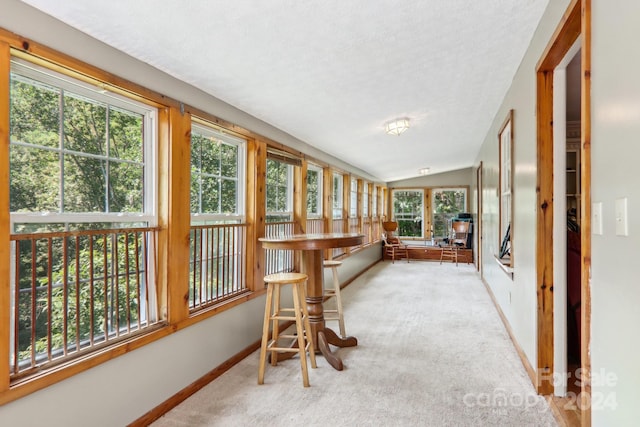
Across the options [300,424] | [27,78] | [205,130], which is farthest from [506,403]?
[27,78]

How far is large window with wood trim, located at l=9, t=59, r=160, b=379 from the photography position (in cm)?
154

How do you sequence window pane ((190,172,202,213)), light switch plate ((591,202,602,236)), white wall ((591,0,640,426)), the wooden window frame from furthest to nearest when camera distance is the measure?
the wooden window frame < window pane ((190,172,202,213)) < light switch plate ((591,202,602,236)) < white wall ((591,0,640,426))

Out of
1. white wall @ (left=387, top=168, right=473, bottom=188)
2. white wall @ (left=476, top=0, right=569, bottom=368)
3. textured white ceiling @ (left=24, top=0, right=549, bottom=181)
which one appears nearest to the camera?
textured white ceiling @ (left=24, top=0, right=549, bottom=181)

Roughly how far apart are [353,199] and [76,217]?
5589 mm

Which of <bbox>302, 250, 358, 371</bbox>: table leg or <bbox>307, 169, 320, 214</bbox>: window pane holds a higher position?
<bbox>307, 169, 320, 214</bbox>: window pane

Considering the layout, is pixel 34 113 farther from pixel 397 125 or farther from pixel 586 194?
pixel 397 125

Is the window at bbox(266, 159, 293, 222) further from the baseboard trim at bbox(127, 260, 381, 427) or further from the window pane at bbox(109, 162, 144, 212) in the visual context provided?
the window pane at bbox(109, 162, 144, 212)

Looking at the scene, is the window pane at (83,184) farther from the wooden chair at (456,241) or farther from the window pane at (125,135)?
the wooden chair at (456,241)

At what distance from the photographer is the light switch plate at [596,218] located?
1.28m

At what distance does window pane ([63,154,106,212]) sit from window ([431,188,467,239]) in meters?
9.09

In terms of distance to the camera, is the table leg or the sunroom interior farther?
the table leg

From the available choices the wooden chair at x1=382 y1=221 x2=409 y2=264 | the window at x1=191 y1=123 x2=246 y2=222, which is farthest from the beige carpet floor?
the wooden chair at x1=382 y1=221 x2=409 y2=264

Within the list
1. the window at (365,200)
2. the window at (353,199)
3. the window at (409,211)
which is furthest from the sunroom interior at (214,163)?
the window at (409,211)

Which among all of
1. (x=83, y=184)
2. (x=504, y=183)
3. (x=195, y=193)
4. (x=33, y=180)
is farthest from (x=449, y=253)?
(x=33, y=180)
